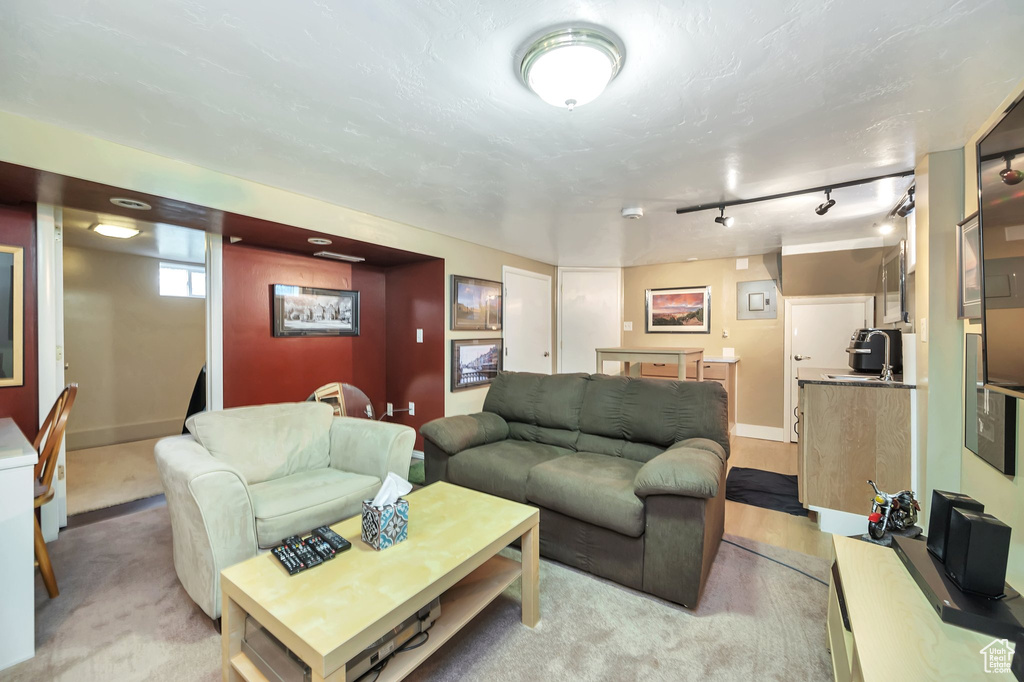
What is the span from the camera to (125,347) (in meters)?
4.66

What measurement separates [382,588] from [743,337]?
518 centimetres

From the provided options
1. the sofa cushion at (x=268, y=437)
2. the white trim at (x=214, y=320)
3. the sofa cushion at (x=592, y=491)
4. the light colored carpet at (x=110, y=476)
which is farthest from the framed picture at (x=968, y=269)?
the light colored carpet at (x=110, y=476)

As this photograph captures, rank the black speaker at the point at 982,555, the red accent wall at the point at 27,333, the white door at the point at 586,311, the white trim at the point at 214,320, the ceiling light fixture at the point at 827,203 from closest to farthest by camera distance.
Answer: the black speaker at the point at 982,555
the red accent wall at the point at 27,333
the ceiling light fixture at the point at 827,203
the white trim at the point at 214,320
the white door at the point at 586,311

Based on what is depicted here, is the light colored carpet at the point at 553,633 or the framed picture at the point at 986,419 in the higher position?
the framed picture at the point at 986,419

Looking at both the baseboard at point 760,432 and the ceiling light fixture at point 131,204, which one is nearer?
the ceiling light fixture at point 131,204

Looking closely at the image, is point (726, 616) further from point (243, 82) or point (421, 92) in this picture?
point (243, 82)

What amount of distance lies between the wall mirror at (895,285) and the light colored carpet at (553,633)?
79.1 inches

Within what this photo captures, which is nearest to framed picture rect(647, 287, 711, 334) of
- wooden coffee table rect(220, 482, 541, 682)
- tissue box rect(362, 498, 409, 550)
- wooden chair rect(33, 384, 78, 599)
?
wooden coffee table rect(220, 482, 541, 682)

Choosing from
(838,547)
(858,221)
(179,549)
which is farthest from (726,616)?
(858,221)

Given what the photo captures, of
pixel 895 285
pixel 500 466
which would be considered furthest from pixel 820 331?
pixel 500 466

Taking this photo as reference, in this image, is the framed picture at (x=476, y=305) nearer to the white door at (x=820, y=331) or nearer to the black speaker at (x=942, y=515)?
the white door at (x=820, y=331)

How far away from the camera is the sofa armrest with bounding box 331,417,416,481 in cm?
235

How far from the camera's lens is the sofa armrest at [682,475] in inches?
70.3

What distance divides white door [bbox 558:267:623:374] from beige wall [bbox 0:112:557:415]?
2259mm
